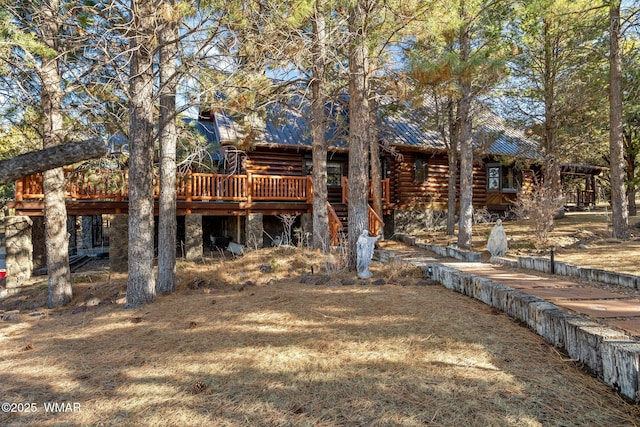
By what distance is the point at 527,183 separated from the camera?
66.0 feet

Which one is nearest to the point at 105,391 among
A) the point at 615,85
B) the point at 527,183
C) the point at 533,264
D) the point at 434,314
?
the point at 434,314

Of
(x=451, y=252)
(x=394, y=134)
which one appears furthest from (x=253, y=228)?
(x=394, y=134)

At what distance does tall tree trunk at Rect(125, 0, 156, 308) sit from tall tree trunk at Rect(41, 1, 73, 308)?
274 centimetres

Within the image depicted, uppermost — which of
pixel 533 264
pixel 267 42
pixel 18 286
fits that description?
pixel 267 42

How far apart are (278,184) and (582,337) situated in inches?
440

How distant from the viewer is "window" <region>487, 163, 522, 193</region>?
64.3ft

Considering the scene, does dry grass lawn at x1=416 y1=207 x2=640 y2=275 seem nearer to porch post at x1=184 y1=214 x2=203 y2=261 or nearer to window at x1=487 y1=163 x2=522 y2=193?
window at x1=487 y1=163 x2=522 y2=193

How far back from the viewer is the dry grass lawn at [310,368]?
2.68 m

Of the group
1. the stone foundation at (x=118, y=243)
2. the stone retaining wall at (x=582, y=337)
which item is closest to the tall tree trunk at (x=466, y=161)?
the stone retaining wall at (x=582, y=337)

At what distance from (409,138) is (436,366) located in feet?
49.7

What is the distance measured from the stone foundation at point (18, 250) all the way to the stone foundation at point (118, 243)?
218 centimetres

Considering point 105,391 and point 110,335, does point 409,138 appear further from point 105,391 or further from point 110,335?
point 105,391

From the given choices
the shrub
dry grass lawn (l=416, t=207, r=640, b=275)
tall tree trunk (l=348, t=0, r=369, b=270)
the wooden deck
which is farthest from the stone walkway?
the wooden deck

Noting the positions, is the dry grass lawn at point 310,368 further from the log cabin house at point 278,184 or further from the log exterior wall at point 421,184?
the log exterior wall at point 421,184
